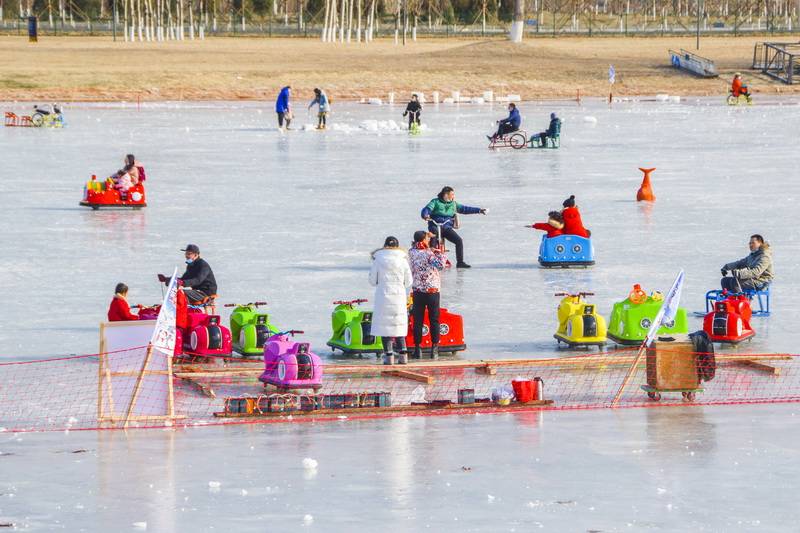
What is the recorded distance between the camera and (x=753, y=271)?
17.2 meters

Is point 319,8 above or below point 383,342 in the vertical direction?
above

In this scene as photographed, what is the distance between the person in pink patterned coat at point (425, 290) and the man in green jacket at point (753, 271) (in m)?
3.78

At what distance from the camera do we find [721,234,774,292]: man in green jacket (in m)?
17.2

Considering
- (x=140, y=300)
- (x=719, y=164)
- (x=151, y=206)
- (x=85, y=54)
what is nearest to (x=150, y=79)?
(x=85, y=54)

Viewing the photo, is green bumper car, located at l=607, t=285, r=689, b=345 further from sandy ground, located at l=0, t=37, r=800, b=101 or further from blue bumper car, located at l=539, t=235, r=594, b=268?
sandy ground, located at l=0, t=37, r=800, b=101

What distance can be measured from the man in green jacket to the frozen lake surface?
440mm

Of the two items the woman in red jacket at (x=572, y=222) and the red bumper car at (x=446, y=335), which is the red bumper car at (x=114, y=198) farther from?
the red bumper car at (x=446, y=335)

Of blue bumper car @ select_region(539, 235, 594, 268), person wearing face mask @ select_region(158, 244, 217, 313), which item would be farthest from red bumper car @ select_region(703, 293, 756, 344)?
person wearing face mask @ select_region(158, 244, 217, 313)

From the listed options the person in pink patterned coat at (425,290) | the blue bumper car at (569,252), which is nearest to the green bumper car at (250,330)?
the person in pink patterned coat at (425,290)

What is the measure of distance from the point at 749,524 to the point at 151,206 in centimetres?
2015

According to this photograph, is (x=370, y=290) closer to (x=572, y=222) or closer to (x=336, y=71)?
(x=572, y=222)

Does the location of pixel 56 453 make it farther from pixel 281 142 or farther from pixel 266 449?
pixel 281 142

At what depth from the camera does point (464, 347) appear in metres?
15.4

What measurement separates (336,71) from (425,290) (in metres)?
64.6
